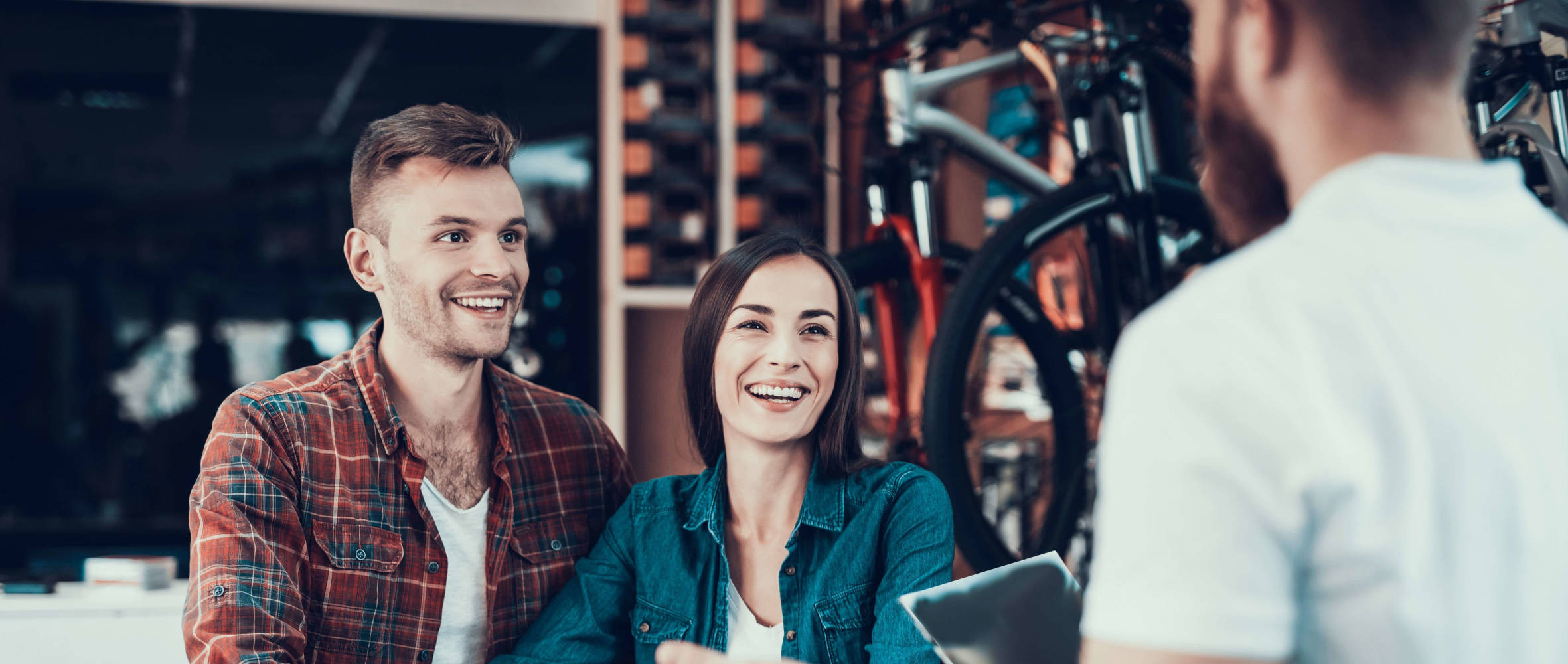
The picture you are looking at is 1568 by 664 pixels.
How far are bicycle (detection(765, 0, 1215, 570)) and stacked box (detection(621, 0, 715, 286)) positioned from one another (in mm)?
521

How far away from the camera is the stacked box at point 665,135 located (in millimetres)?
2740

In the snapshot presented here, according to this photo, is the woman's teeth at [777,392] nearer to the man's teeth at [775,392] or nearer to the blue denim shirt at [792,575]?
the man's teeth at [775,392]

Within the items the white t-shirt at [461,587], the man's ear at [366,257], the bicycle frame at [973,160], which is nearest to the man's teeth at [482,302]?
the man's ear at [366,257]

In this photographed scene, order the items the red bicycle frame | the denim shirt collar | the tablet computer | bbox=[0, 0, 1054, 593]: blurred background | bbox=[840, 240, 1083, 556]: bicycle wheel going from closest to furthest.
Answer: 1. the tablet computer
2. the denim shirt collar
3. the red bicycle frame
4. bbox=[840, 240, 1083, 556]: bicycle wheel
5. bbox=[0, 0, 1054, 593]: blurred background

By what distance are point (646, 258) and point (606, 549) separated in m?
1.39

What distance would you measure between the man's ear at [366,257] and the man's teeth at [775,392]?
0.53m

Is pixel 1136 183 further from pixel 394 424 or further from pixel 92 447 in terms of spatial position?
pixel 92 447

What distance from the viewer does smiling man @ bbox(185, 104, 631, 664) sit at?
1.34 m

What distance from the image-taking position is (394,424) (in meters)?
1.44

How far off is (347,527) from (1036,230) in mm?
1141

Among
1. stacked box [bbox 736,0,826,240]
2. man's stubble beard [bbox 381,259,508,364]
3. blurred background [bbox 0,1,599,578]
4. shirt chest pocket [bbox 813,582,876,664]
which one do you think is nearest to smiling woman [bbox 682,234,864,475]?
shirt chest pocket [bbox 813,582,876,664]

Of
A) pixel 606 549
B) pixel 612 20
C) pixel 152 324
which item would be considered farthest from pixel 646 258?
pixel 606 549

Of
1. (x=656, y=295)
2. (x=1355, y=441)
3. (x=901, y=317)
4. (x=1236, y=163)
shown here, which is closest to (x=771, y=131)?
(x=656, y=295)

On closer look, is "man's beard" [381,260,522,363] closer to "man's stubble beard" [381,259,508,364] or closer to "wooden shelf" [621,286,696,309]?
"man's stubble beard" [381,259,508,364]
